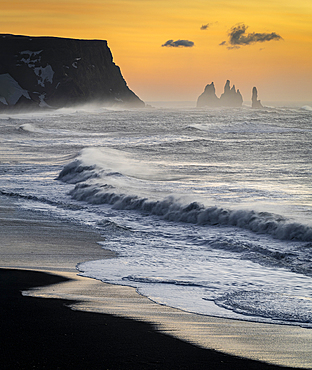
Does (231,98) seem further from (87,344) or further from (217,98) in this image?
(87,344)

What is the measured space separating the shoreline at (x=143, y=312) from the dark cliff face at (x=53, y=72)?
131m

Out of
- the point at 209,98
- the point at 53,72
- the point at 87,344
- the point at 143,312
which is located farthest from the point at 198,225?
the point at 209,98

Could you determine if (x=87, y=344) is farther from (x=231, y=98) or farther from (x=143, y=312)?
(x=231, y=98)

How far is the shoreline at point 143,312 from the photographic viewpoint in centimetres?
284

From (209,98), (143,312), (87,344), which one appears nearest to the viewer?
(87,344)

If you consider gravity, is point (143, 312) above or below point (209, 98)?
below

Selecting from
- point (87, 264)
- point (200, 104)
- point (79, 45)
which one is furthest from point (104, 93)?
point (87, 264)

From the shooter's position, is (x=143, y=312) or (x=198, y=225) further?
(x=198, y=225)

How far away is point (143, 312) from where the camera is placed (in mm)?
3535

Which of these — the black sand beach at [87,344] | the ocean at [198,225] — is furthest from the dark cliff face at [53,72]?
the black sand beach at [87,344]

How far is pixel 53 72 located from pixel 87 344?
150063mm

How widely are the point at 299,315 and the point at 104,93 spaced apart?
155 metres

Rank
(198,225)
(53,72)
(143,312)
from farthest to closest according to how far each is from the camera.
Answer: (53,72) → (198,225) → (143,312)

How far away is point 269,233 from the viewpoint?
268 inches
